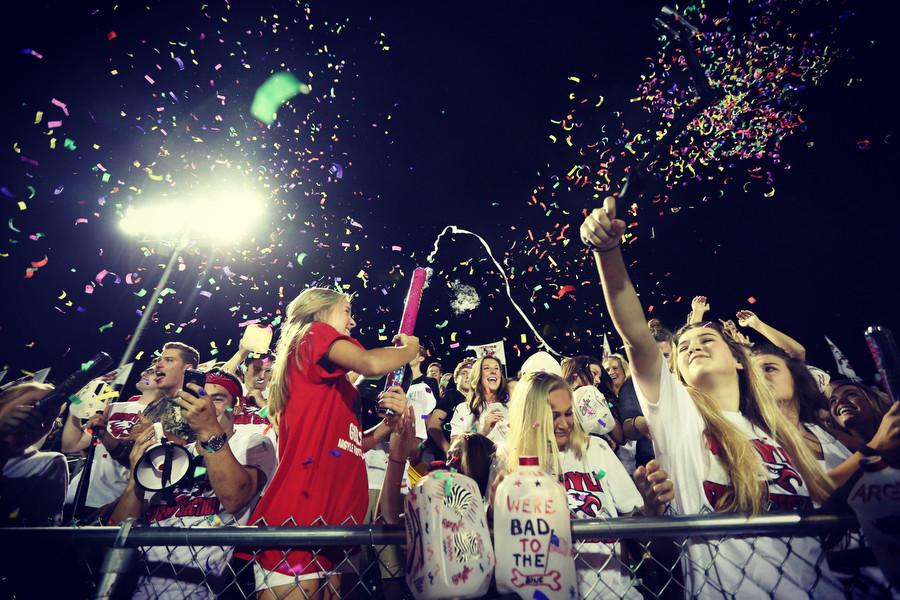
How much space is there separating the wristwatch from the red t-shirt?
0.98ft

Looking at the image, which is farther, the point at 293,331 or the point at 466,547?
the point at 293,331

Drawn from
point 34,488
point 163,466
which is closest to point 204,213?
point 34,488

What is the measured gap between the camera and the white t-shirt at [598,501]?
98.6 inches

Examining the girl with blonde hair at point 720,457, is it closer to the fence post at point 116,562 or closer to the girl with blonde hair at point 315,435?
the girl with blonde hair at point 315,435

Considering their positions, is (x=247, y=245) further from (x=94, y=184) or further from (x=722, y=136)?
(x=722, y=136)

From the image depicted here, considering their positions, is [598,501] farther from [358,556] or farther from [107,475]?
[107,475]

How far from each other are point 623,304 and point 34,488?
171 inches

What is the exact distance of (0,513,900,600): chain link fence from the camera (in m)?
1.52

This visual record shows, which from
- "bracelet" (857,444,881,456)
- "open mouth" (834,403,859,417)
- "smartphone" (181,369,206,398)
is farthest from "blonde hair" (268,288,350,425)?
"open mouth" (834,403,859,417)

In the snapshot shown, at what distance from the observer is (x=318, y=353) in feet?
7.75

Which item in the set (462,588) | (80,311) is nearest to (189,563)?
(462,588)

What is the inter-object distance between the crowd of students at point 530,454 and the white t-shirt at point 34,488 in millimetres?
11

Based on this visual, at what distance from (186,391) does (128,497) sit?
118cm

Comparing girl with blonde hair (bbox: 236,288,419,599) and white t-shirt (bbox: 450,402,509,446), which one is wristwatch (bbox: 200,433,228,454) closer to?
girl with blonde hair (bbox: 236,288,419,599)
